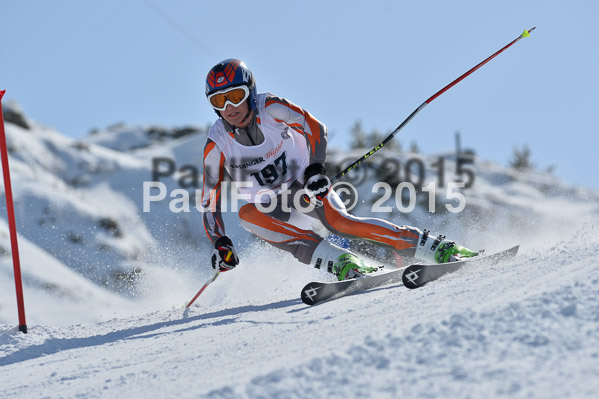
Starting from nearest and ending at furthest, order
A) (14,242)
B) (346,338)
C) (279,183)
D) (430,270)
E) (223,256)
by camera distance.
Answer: (346,338)
(430,270)
(14,242)
(223,256)
(279,183)

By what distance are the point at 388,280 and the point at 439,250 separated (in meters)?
0.42

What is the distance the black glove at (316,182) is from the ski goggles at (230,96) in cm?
69

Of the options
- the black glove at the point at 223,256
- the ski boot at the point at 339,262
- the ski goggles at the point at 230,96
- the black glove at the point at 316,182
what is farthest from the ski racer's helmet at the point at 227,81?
the ski boot at the point at 339,262

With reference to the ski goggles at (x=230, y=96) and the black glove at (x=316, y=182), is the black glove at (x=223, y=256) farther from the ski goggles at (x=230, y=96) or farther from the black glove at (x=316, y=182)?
the ski goggles at (x=230, y=96)

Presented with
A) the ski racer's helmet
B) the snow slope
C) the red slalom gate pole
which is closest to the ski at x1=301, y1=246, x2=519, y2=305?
the snow slope

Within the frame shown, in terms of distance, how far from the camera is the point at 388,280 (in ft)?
14.6

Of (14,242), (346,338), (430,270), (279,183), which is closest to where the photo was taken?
(346,338)

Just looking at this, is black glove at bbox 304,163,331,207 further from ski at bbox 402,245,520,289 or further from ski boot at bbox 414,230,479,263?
ski at bbox 402,245,520,289

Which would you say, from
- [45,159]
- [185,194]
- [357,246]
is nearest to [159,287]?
[357,246]

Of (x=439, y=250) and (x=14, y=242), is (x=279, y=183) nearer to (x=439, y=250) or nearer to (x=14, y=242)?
(x=439, y=250)

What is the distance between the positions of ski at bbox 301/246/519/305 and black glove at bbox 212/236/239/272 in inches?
28.7

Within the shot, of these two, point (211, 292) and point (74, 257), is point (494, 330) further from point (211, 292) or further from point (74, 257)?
point (74, 257)

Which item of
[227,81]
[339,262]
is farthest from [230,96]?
[339,262]

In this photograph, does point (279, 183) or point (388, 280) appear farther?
point (279, 183)
